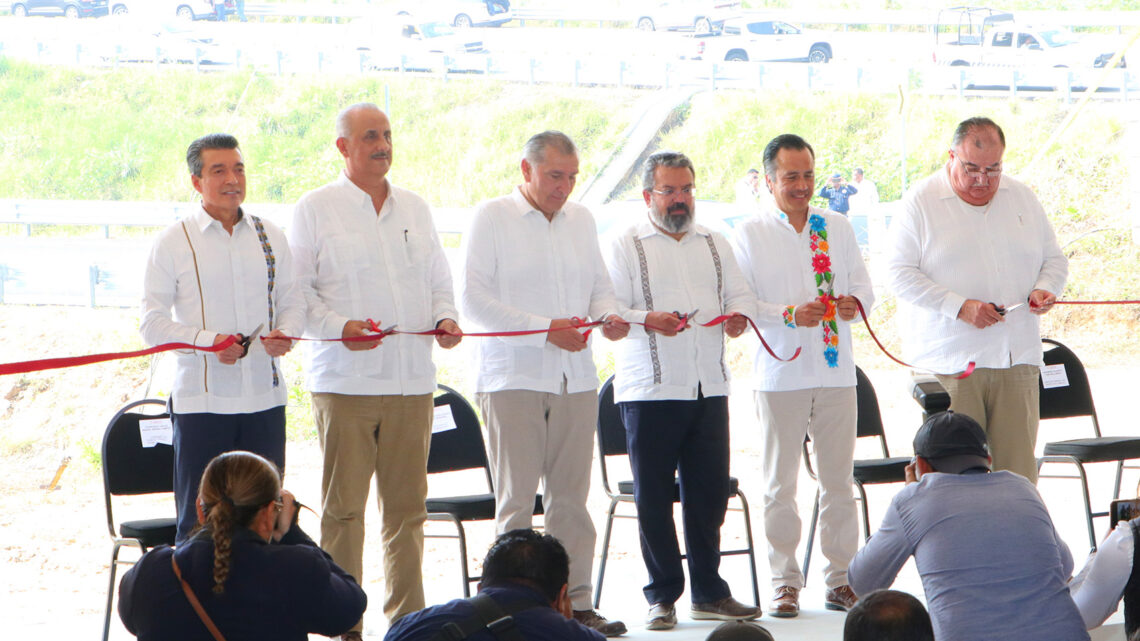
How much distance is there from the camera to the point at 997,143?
15.7 ft

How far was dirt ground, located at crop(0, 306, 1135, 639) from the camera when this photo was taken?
6.71 m

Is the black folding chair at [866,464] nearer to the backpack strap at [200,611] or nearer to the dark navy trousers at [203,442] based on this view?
the dark navy trousers at [203,442]

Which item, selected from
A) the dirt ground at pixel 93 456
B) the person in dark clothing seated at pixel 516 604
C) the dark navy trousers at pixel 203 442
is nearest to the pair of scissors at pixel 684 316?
the dark navy trousers at pixel 203 442

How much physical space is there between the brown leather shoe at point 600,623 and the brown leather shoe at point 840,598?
0.82 meters

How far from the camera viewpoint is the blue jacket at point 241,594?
2.46 metres

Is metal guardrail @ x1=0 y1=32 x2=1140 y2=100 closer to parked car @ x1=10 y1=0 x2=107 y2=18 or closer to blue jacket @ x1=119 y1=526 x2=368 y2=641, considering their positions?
parked car @ x1=10 y1=0 x2=107 y2=18

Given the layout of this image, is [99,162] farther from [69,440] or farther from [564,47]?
[564,47]

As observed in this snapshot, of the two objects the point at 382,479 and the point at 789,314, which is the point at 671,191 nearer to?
the point at 789,314

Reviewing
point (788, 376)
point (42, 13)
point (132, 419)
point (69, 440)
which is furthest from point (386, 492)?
point (42, 13)

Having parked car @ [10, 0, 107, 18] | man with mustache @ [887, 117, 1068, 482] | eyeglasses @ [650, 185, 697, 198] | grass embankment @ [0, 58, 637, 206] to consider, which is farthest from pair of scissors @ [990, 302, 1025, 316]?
parked car @ [10, 0, 107, 18]

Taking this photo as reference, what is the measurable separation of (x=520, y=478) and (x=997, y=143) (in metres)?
2.25

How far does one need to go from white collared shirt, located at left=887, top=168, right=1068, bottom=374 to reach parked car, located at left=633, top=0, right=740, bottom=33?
28.8ft

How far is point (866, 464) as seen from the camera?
4816 millimetres

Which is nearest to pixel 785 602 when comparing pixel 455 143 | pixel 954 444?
pixel 954 444
